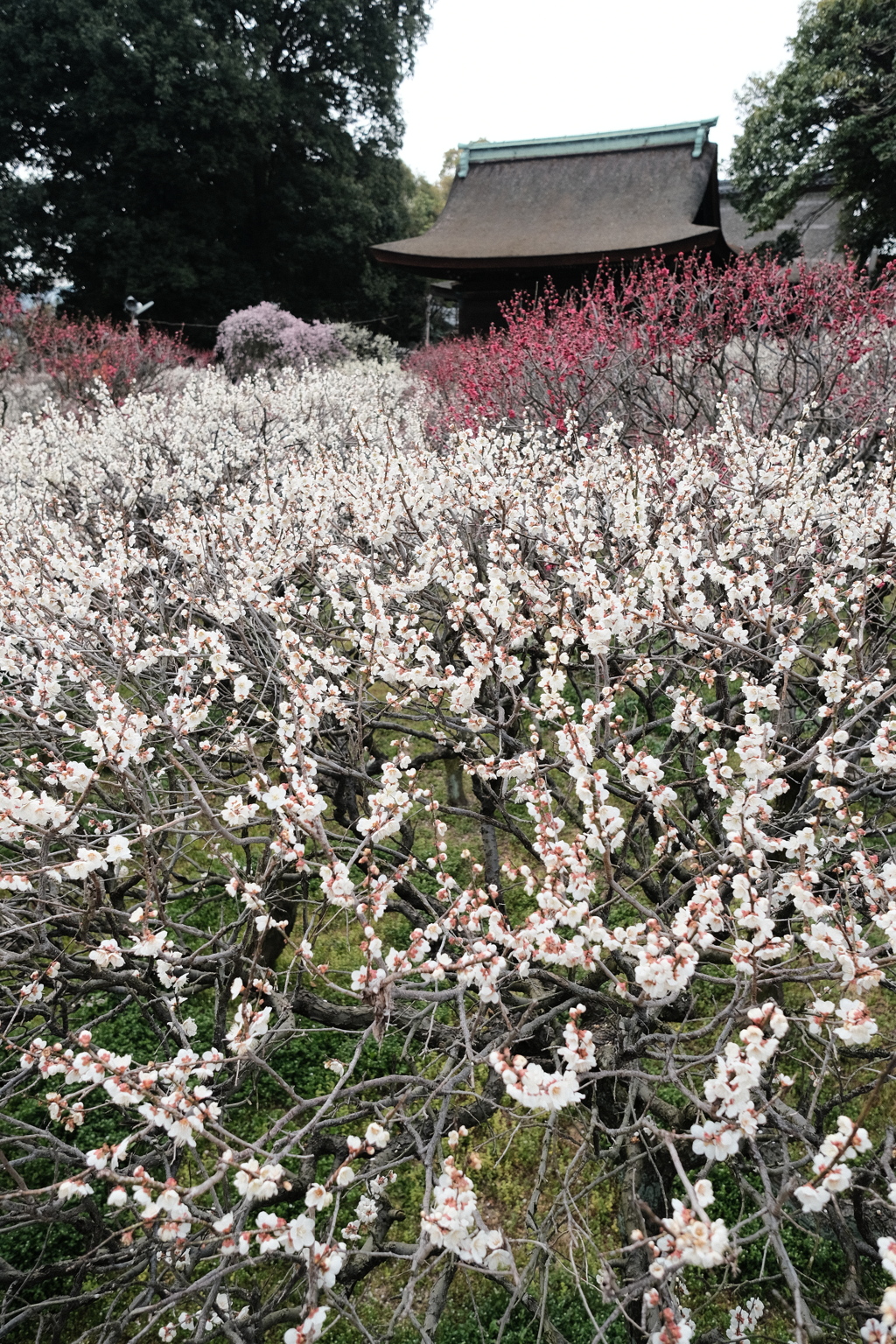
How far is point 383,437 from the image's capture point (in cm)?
950

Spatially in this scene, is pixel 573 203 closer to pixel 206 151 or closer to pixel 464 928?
pixel 206 151

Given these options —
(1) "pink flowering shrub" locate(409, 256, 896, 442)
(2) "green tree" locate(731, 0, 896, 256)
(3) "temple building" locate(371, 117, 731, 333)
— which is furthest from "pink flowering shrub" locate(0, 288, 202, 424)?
(2) "green tree" locate(731, 0, 896, 256)

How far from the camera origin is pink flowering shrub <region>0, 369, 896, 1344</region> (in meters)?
1.74

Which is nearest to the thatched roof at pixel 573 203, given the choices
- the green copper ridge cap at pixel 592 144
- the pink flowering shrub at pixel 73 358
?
the green copper ridge cap at pixel 592 144

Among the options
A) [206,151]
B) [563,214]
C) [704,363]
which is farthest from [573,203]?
[704,363]

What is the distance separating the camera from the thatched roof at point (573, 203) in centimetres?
1401

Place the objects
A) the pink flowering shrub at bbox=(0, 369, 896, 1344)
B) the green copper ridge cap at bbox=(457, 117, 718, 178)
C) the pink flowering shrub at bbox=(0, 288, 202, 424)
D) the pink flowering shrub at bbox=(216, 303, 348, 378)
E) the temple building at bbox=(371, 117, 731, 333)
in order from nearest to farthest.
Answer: the pink flowering shrub at bbox=(0, 369, 896, 1344) < the pink flowering shrub at bbox=(0, 288, 202, 424) < the temple building at bbox=(371, 117, 731, 333) < the pink flowering shrub at bbox=(216, 303, 348, 378) < the green copper ridge cap at bbox=(457, 117, 718, 178)

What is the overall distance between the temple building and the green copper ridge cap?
0.03 metres

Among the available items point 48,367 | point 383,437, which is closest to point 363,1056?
point 383,437

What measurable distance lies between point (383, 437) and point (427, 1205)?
894cm

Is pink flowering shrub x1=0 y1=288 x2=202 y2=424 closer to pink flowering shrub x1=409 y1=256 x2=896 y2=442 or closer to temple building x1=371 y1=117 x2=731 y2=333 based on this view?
temple building x1=371 y1=117 x2=731 y2=333

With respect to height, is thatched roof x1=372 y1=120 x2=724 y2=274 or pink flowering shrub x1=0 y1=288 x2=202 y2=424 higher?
thatched roof x1=372 y1=120 x2=724 y2=274

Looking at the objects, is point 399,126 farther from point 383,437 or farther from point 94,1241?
point 94,1241

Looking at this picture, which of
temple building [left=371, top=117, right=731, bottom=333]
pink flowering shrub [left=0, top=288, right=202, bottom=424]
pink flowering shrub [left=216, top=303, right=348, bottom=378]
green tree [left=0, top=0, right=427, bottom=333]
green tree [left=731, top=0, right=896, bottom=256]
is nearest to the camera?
pink flowering shrub [left=0, top=288, right=202, bottom=424]
